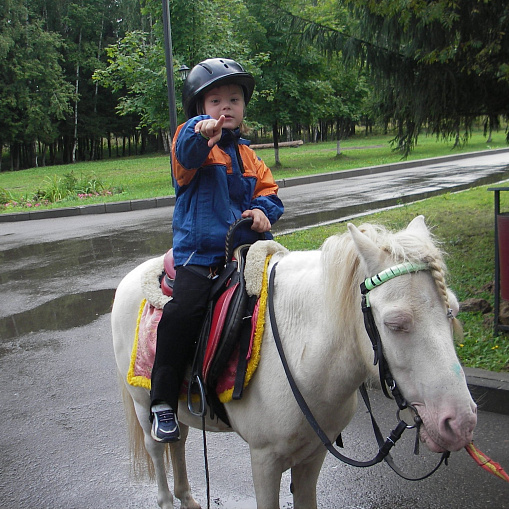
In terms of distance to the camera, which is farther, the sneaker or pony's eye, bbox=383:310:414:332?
the sneaker

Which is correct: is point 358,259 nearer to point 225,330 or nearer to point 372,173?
point 225,330

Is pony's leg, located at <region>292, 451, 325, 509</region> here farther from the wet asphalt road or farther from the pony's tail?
the pony's tail

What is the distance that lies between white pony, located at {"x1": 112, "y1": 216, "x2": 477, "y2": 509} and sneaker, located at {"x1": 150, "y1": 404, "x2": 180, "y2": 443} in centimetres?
26

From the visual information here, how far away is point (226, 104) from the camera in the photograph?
2.69 metres

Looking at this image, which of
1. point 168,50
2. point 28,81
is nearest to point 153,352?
point 168,50

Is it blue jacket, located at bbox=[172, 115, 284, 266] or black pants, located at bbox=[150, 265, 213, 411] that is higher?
blue jacket, located at bbox=[172, 115, 284, 266]

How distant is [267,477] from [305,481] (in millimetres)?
379

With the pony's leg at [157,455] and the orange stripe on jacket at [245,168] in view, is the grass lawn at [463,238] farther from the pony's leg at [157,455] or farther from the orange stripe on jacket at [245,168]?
the pony's leg at [157,455]

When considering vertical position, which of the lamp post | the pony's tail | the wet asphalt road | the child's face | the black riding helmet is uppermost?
the lamp post

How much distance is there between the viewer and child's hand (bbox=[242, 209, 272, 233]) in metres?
2.67

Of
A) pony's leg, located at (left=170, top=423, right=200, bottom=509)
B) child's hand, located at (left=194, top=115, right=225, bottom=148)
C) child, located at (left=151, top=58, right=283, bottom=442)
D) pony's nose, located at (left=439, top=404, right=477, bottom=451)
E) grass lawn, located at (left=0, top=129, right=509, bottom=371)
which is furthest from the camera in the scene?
grass lawn, located at (left=0, top=129, right=509, bottom=371)

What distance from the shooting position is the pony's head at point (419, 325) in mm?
1765

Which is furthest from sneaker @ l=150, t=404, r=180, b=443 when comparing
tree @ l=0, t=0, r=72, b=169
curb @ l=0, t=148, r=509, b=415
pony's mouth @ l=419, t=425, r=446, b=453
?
tree @ l=0, t=0, r=72, b=169

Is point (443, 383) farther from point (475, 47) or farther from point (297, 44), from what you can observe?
point (297, 44)
